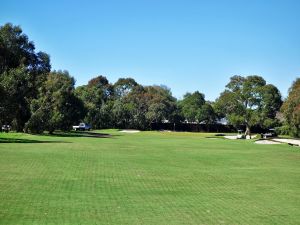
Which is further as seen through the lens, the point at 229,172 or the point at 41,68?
the point at 41,68

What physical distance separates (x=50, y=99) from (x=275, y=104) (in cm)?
4594

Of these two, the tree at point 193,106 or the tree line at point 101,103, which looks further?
the tree at point 193,106

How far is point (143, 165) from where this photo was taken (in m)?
23.3

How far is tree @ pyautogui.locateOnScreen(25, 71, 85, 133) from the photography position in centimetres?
6197

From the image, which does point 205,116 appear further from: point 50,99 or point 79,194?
point 79,194

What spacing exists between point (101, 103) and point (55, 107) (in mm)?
51410

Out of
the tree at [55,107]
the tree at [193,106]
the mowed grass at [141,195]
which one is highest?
the tree at [193,106]

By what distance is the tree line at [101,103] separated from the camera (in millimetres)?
50594

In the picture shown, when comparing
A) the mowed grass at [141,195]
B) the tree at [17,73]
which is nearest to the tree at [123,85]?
the tree at [17,73]

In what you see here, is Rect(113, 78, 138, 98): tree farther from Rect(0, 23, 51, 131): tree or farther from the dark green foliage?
Rect(0, 23, 51, 131): tree

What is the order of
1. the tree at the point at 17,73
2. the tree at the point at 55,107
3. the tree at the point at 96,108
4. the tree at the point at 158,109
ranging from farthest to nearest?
the tree at the point at 158,109
the tree at the point at 96,108
the tree at the point at 55,107
the tree at the point at 17,73

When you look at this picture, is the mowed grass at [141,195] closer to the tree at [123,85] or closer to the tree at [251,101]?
the tree at [251,101]

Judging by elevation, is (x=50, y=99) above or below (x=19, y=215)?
above

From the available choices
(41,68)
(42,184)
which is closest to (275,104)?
(41,68)
